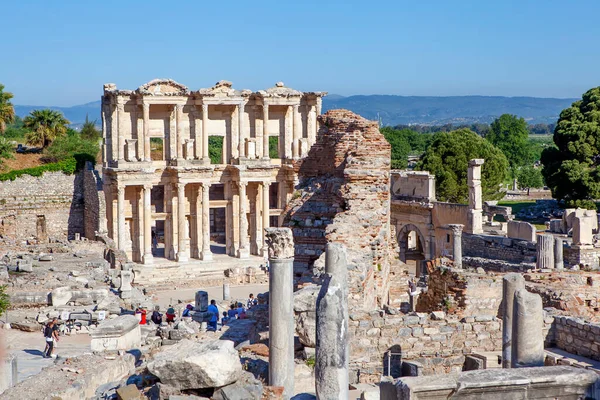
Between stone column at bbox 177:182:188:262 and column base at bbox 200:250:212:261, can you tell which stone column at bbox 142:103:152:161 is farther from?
column base at bbox 200:250:212:261

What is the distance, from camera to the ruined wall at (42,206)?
45.0m

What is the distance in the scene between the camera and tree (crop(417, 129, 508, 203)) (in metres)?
53.9

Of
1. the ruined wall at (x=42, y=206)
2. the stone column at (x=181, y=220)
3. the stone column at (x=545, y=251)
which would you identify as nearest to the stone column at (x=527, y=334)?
the stone column at (x=545, y=251)

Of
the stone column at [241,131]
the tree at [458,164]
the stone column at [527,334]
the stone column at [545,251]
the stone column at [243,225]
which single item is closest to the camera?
the stone column at [527,334]

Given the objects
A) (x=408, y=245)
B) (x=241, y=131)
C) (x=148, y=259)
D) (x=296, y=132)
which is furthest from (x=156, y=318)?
(x=408, y=245)

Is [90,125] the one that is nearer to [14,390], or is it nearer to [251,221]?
[251,221]

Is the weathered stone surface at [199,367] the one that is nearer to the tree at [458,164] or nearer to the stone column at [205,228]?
the stone column at [205,228]

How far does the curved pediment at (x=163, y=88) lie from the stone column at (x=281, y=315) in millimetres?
33195

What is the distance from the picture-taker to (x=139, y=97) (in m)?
44.7

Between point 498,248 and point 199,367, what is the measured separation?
26.7 m

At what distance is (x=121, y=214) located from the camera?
43.7m

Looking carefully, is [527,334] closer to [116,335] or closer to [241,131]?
[116,335]

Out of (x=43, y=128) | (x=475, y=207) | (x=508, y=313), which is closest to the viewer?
(x=508, y=313)

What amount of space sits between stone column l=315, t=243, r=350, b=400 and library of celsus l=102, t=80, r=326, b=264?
1308 inches
